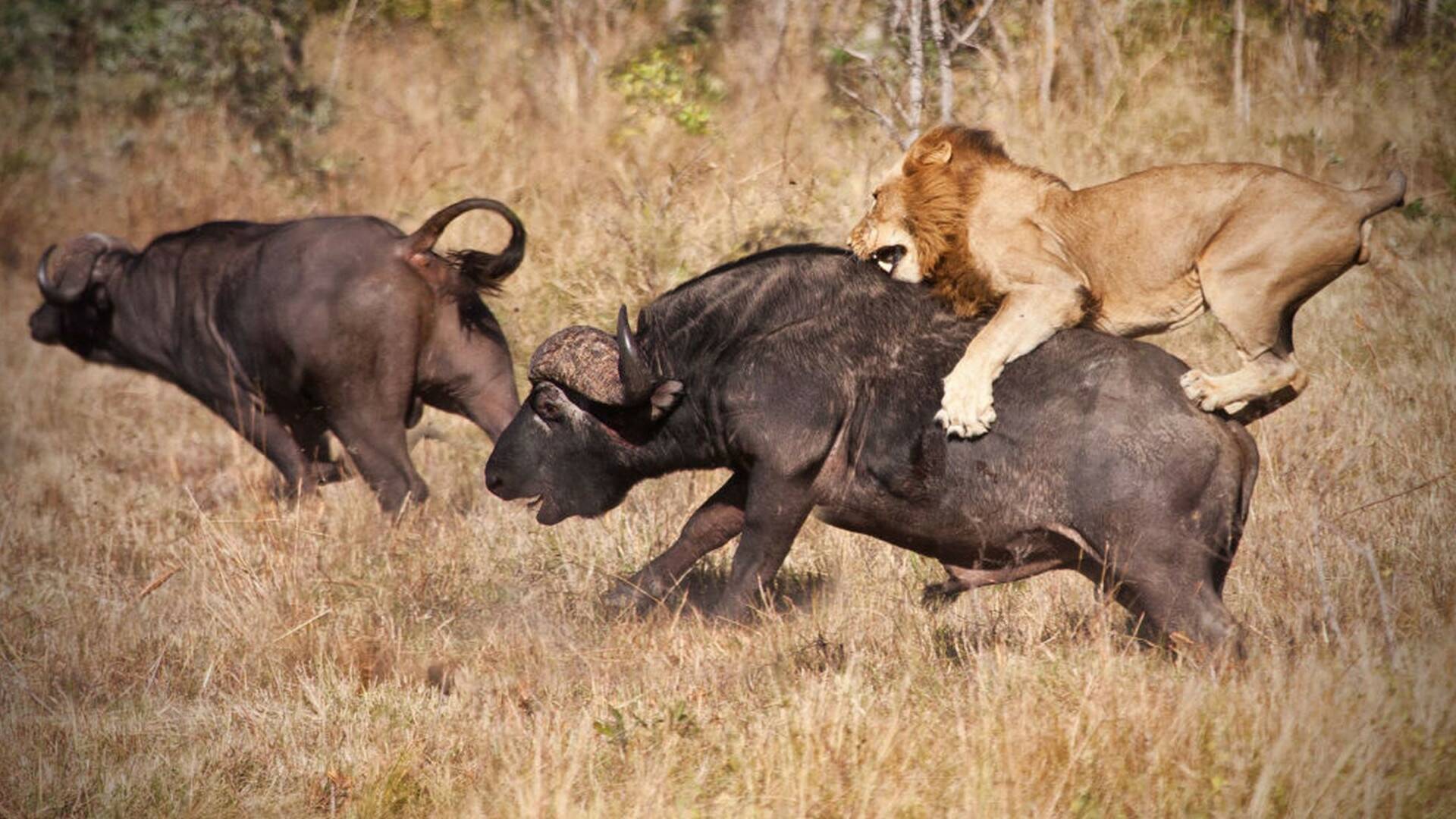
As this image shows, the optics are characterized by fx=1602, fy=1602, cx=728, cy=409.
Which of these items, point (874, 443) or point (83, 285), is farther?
point (83, 285)

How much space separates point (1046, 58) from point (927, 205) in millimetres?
6576

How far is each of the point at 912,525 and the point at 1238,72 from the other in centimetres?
742

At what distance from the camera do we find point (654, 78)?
1268 cm

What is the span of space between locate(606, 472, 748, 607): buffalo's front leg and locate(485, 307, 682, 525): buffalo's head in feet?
1.14

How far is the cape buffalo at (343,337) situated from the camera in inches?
342

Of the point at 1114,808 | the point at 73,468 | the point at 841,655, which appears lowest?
the point at 73,468

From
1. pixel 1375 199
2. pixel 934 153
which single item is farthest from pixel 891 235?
pixel 1375 199

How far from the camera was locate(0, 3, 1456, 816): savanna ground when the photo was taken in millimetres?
4734

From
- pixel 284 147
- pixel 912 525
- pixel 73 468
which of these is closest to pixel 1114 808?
pixel 912 525

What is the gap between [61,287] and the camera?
34.4 ft

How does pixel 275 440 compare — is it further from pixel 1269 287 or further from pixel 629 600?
pixel 1269 287

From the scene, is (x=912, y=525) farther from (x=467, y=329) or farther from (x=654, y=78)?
(x=654, y=78)

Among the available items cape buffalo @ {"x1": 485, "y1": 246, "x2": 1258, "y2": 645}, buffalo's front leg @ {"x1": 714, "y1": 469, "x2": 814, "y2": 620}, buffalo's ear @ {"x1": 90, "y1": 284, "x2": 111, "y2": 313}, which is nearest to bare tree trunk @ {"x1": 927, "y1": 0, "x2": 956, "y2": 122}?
cape buffalo @ {"x1": 485, "y1": 246, "x2": 1258, "y2": 645}

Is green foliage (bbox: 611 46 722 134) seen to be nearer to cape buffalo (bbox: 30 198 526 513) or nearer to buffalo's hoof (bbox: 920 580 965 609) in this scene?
cape buffalo (bbox: 30 198 526 513)
